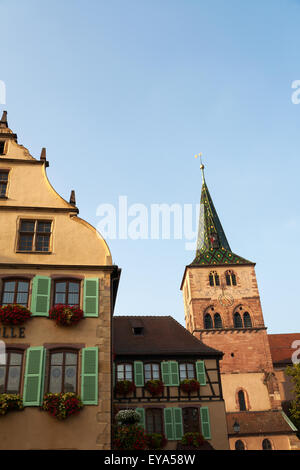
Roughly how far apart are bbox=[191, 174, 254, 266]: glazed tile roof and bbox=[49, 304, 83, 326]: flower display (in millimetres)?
27773

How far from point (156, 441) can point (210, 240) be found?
28.0 meters

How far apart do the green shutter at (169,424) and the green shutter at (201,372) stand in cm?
209

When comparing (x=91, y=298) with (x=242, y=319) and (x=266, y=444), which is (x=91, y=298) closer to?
(x=266, y=444)

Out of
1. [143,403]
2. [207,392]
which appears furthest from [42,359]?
[207,392]

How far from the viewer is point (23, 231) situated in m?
15.2

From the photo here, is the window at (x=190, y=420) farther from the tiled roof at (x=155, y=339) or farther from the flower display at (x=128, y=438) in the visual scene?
the flower display at (x=128, y=438)

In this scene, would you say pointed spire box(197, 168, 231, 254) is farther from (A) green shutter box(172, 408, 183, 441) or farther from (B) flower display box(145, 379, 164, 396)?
(A) green shutter box(172, 408, 183, 441)

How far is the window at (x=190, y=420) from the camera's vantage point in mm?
20156

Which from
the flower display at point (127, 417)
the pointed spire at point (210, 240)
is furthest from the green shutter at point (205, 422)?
the pointed spire at point (210, 240)

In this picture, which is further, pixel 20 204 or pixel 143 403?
pixel 143 403

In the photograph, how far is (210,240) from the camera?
45031 mm
